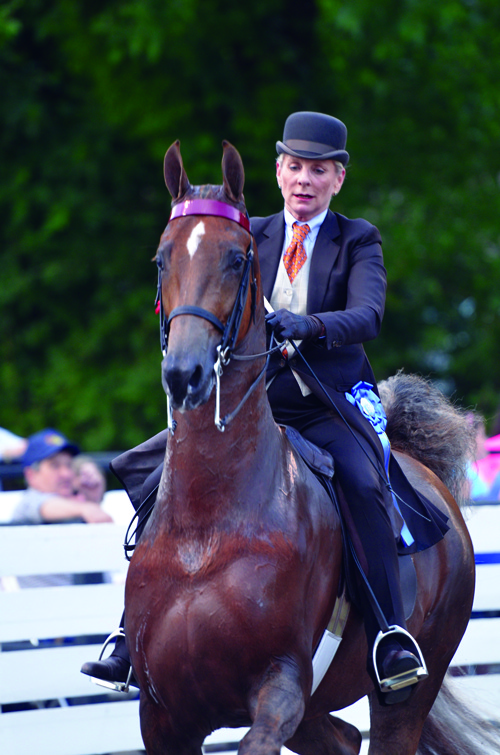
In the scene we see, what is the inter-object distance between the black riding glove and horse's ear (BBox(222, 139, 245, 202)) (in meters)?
0.43

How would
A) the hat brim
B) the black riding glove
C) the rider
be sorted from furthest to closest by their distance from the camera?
the hat brim
the rider
the black riding glove

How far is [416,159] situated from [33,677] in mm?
9343

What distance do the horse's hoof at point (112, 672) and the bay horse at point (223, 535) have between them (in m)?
0.30

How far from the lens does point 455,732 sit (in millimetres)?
4688

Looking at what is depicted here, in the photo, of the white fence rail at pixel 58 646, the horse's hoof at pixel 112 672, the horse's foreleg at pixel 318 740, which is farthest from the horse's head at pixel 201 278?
the white fence rail at pixel 58 646

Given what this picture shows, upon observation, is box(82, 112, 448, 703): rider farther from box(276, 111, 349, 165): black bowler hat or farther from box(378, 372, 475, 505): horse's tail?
box(378, 372, 475, 505): horse's tail

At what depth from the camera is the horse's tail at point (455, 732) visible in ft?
15.2

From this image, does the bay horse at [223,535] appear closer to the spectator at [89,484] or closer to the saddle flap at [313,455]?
the saddle flap at [313,455]

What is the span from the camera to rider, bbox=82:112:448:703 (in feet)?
11.4

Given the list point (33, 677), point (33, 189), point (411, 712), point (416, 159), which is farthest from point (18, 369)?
point (411, 712)

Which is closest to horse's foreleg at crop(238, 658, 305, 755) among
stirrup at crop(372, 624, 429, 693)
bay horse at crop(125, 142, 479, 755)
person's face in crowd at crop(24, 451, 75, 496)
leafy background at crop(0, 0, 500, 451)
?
bay horse at crop(125, 142, 479, 755)

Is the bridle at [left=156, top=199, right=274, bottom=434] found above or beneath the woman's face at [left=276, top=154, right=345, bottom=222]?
beneath

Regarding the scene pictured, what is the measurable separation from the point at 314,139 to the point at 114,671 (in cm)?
223

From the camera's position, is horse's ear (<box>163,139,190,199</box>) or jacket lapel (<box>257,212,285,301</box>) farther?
jacket lapel (<box>257,212,285,301</box>)
